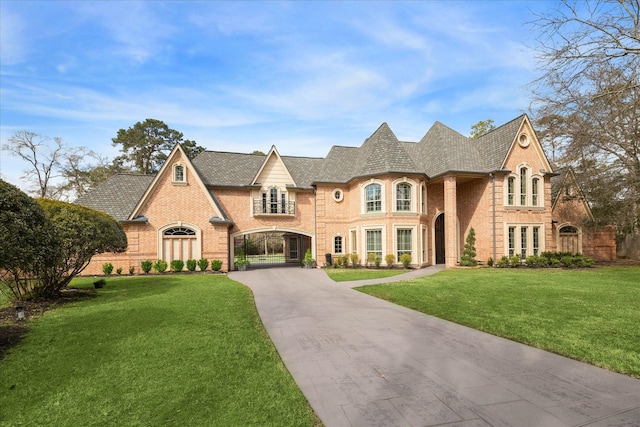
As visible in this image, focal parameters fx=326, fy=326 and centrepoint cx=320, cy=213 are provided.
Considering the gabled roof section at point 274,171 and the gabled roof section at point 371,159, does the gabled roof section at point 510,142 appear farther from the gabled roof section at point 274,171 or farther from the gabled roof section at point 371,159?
the gabled roof section at point 274,171

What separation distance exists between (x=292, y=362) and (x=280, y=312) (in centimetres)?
380

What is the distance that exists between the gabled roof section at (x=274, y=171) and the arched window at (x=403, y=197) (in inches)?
281

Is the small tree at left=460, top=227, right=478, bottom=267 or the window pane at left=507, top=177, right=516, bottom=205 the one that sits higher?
the window pane at left=507, top=177, right=516, bottom=205

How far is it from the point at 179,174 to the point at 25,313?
1245 centimetres

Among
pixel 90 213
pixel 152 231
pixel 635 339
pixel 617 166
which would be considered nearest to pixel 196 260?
pixel 152 231

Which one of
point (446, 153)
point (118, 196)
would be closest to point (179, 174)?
point (118, 196)

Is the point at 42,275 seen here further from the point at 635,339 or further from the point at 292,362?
the point at 635,339

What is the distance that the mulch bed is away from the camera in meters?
6.55

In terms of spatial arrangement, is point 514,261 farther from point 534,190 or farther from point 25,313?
point 25,313

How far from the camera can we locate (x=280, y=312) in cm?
887

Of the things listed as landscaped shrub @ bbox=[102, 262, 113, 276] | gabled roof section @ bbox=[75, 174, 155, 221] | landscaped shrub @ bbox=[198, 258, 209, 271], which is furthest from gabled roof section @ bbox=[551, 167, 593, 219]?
landscaped shrub @ bbox=[102, 262, 113, 276]

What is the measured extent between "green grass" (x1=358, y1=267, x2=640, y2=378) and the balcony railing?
10808 millimetres

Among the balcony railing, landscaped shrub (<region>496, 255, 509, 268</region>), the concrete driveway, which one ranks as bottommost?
landscaped shrub (<region>496, 255, 509, 268</region>)

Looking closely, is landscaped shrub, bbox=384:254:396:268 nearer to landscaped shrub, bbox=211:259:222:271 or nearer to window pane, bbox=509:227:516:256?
window pane, bbox=509:227:516:256
